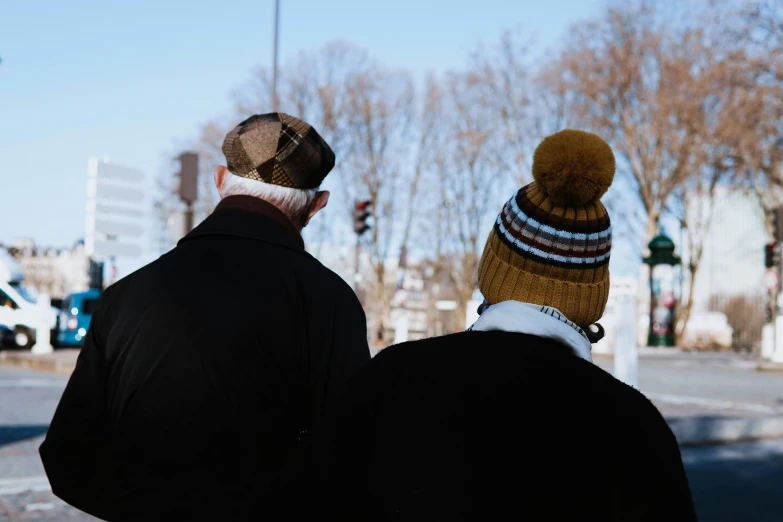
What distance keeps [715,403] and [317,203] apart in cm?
1348

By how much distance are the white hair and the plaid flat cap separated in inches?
0.5

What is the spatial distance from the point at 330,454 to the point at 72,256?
132473 mm

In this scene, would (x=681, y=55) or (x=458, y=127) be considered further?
(x=458, y=127)

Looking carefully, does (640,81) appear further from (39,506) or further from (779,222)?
(39,506)

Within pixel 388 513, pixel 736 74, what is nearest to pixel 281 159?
pixel 388 513

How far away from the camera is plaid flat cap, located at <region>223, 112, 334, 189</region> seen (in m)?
2.45

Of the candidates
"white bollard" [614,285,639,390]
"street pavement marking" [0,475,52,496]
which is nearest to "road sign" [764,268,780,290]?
"white bollard" [614,285,639,390]

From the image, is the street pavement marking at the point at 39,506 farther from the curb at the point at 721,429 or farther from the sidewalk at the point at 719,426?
the curb at the point at 721,429

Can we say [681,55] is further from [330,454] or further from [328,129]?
[330,454]

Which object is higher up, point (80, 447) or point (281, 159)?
point (281, 159)

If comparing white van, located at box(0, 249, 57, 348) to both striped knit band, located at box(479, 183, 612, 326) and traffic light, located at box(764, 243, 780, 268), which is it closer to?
traffic light, located at box(764, 243, 780, 268)

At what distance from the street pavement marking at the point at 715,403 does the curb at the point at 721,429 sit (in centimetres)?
234

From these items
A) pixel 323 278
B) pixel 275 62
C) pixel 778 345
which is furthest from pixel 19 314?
pixel 323 278

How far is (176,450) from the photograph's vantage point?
6.95 ft
